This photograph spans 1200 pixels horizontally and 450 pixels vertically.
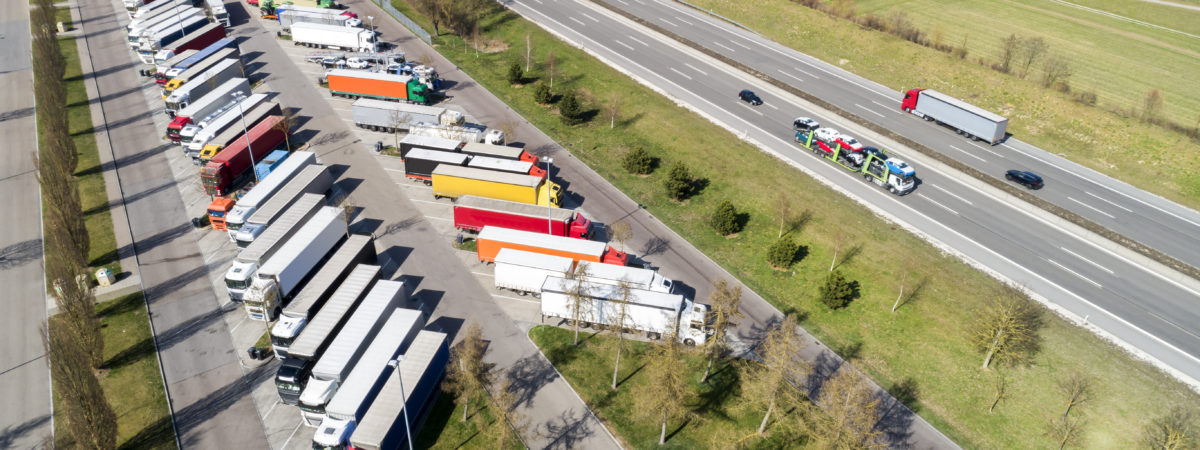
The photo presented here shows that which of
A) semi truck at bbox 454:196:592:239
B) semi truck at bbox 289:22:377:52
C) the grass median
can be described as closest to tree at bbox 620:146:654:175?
the grass median

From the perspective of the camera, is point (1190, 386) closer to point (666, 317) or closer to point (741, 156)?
point (666, 317)

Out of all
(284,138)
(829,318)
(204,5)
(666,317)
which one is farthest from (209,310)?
(204,5)

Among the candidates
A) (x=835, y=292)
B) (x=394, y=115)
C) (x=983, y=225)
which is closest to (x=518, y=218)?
(x=394, y=115)

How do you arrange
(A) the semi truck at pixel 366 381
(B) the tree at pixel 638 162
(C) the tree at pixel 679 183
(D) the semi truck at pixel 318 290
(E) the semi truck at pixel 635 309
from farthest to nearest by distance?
1. (B) the tree at pixel 638 162
2. (C) the tree at pixel 679 183
3. (E) the semi truck at pixel 635 309
4. (D) the semi truck at pixel 318 290
5. (A) the semi truck at pixel 366 381

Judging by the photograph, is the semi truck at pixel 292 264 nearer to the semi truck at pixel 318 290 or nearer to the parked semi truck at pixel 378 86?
the semi truck at pixel 318 290

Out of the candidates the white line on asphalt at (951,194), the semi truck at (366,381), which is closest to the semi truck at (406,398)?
the semi truck at (366,381)

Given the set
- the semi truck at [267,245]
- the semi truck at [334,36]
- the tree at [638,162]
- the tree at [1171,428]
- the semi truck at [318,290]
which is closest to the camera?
the tree at [1171,428]

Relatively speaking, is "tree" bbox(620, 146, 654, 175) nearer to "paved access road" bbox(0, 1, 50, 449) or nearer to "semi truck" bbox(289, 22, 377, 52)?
"semi truck" bbox(289, 22, 377, 52)
